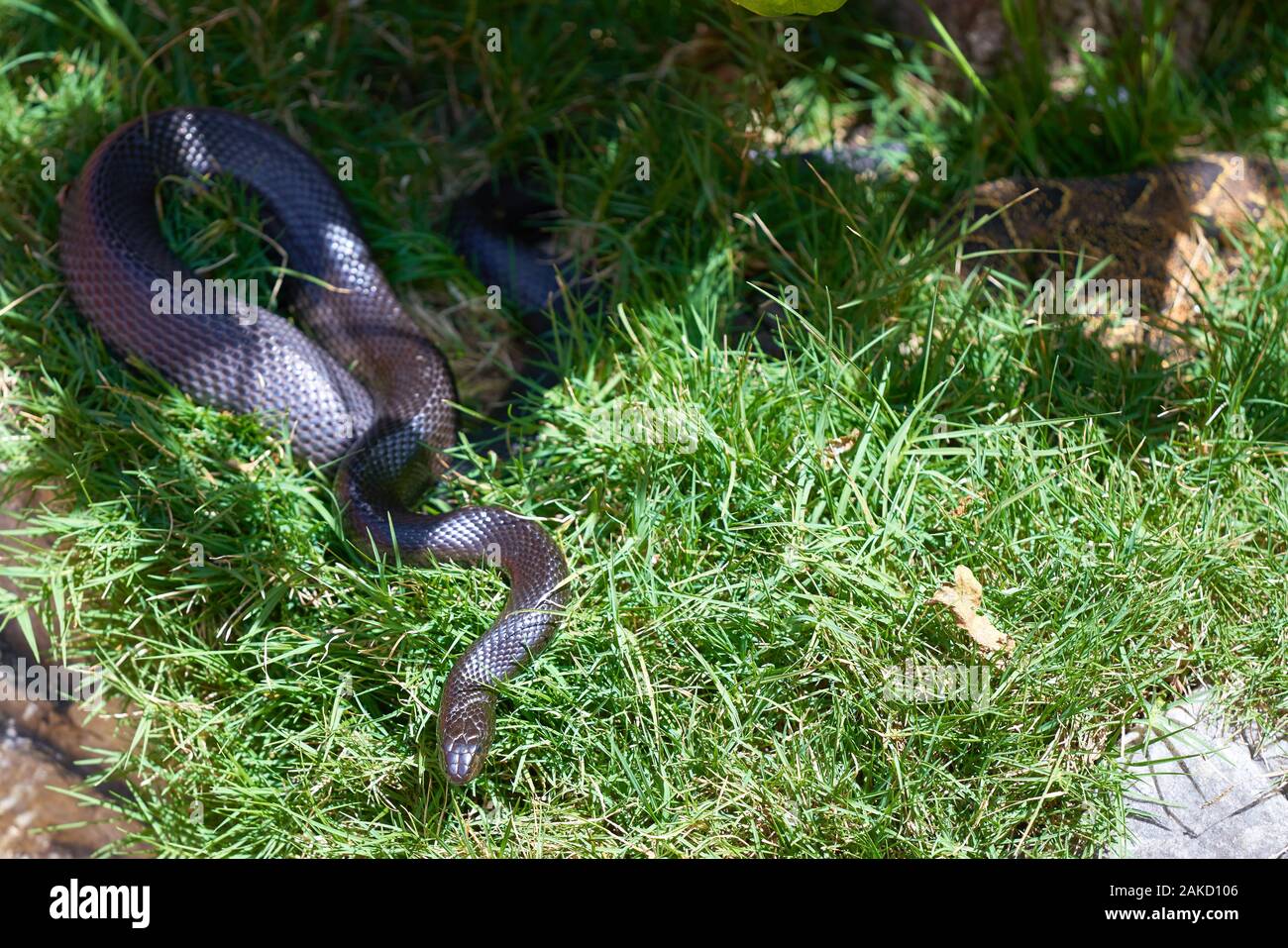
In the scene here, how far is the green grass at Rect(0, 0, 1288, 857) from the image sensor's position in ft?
11.7

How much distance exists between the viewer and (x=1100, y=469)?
4.17 m

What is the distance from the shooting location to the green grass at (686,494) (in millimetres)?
3570

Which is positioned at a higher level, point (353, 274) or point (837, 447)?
point (353, 274)

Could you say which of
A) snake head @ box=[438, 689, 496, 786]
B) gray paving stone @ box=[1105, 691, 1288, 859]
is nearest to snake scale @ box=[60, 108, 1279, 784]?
snake head @ box=[438, 689, 496, 786]

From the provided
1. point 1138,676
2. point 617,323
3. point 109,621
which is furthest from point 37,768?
point 1138,676

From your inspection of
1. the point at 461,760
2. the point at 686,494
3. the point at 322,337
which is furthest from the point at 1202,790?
the point at 322,337

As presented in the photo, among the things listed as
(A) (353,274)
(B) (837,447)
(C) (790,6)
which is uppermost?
(C) (790,6)

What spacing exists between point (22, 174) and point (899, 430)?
4206 millimetres

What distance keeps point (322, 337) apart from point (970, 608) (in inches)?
126

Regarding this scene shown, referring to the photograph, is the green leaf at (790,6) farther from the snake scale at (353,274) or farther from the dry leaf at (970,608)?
the dry leaf at (970,608)

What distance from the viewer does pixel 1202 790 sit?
3430 millimetres

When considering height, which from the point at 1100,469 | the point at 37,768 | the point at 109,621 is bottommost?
the point at 37,768

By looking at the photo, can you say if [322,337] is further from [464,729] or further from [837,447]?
[837,447]

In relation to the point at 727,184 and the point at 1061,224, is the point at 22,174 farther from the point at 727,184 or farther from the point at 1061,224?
the point at 1061,224
